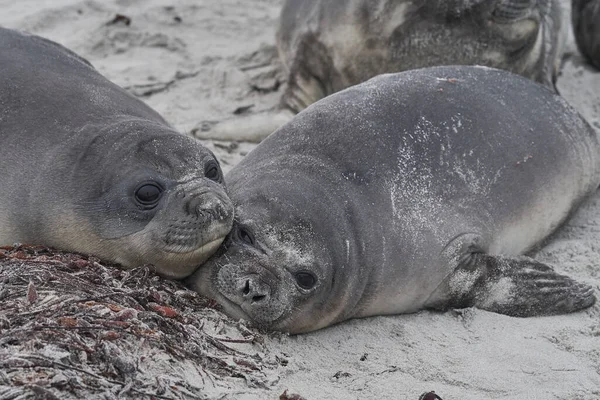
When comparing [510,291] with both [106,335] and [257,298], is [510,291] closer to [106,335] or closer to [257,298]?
[257,298]

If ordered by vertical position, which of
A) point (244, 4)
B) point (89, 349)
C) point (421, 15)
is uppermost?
point (421, 15)

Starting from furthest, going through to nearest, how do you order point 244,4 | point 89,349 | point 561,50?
point 244,4 → point 561,50 → point 89,349

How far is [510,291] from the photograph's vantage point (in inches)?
172

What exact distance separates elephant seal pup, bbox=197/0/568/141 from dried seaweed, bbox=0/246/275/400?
244 centimetres

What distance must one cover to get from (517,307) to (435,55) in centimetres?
219

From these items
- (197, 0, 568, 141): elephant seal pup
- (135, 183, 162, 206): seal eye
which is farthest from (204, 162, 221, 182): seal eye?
(197, 0, 568, 141): elephant seal pup

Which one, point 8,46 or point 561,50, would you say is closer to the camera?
point 8,46

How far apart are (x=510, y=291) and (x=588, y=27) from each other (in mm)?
3803

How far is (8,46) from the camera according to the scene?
15.1ft

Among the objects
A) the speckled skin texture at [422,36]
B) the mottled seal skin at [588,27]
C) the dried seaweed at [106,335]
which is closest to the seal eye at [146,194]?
the dried seaweed at [106,335]

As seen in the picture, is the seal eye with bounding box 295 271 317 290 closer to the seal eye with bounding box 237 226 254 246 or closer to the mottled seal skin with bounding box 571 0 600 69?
the seal eye with bounding box 237 226 254 246

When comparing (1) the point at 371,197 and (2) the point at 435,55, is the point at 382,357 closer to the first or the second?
(1) the point at 371,197

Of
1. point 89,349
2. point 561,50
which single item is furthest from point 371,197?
point 561,50

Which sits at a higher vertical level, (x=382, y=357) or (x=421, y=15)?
(x=421, y=15)
